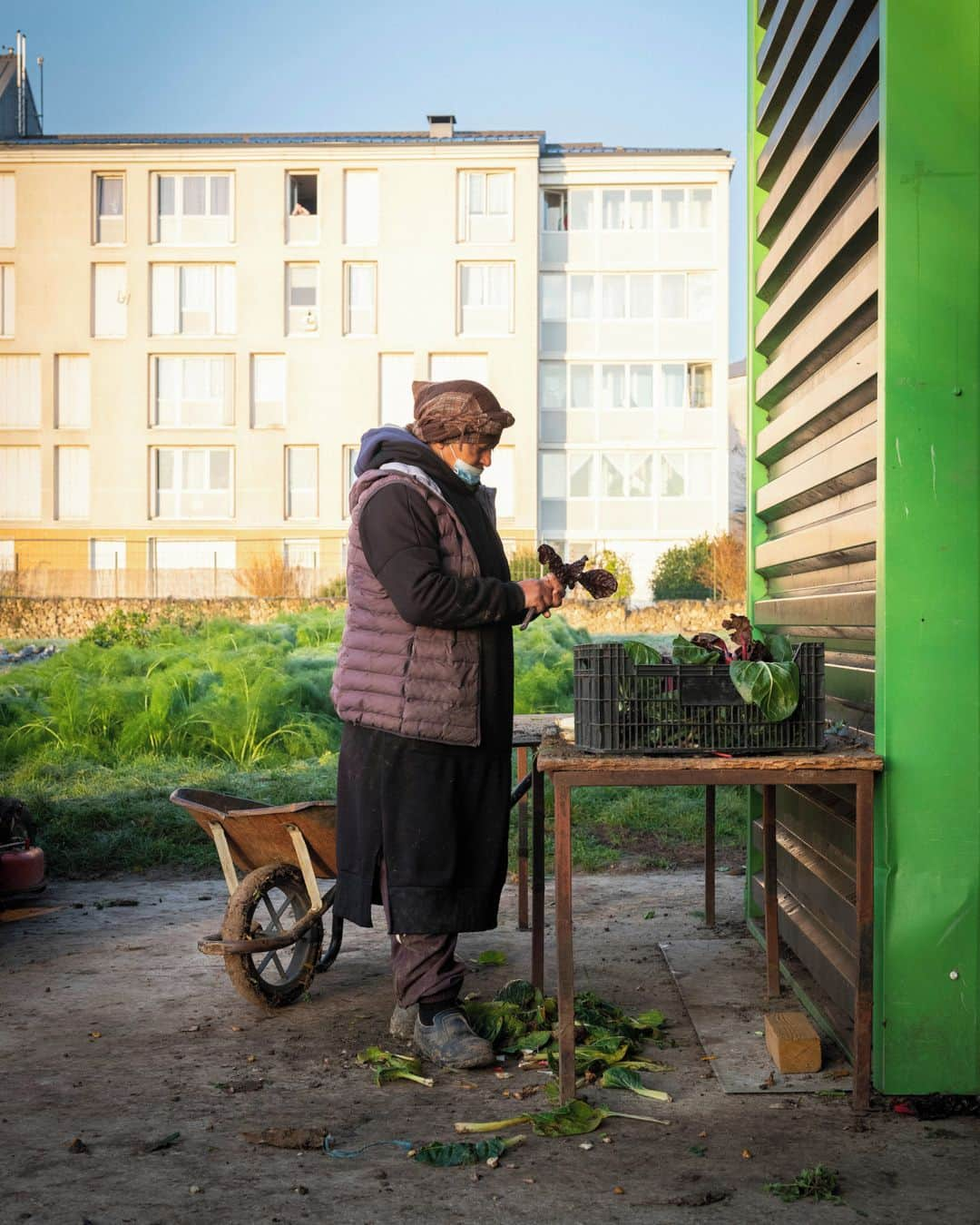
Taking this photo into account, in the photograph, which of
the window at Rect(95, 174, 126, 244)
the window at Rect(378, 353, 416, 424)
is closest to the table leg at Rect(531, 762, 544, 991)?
the window at Rect(378, 353, 416, 424)

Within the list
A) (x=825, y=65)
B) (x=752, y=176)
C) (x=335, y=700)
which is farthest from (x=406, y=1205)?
(x=752, y=176)

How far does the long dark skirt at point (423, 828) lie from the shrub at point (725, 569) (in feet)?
104

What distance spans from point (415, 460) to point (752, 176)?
7.57 feet

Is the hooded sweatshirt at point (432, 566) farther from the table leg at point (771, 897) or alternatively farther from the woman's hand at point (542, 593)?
the table leg at point (771, 897)

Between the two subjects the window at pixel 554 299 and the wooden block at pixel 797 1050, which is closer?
the wooden block at pixel 797 1050

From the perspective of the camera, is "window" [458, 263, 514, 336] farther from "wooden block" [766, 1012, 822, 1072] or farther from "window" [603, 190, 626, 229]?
"wooden block" [766, 1012, 822, 1072]

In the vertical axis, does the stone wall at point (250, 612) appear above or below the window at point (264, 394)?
below

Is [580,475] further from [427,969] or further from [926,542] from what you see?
[926,542]

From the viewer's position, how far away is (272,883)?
4.79 meters

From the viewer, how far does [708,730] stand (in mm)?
3703

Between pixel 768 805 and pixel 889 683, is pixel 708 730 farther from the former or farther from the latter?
pixel 768 805

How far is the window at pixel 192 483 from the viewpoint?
1631 inches

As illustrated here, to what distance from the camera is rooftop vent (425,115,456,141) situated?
1665 inches

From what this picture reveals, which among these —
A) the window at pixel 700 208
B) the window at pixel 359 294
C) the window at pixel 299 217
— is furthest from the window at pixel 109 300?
the window at pixel 700 208
